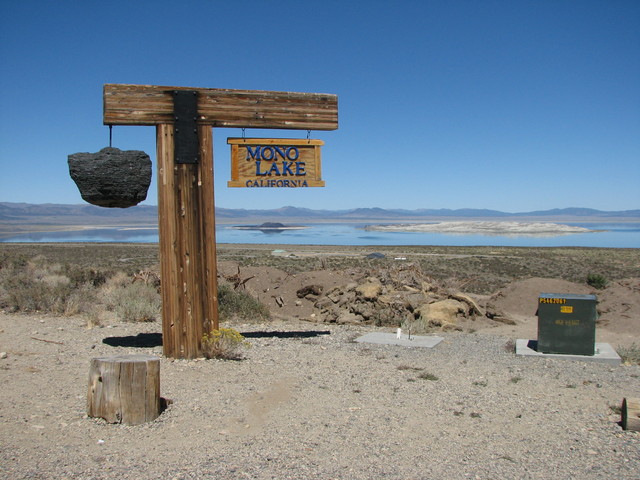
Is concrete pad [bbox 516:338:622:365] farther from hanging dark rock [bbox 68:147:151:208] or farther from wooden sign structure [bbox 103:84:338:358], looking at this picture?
hanging dark rock [bbox 68:147:151:208]

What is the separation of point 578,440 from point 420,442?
1415mm

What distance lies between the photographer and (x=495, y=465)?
179 inches

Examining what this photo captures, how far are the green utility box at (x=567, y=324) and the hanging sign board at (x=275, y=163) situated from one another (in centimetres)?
397

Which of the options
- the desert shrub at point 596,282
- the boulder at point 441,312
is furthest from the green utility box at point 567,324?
the desert shrub at point 596,282

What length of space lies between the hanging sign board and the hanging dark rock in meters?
1.19

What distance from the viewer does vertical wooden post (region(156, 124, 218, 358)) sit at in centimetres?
738

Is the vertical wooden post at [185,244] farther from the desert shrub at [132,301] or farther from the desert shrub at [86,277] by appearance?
the desert shrub at [86,277]

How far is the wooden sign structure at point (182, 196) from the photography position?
24.2 feet

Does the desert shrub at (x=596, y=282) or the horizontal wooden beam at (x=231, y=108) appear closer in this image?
the horizontal wooden beam at (x=231, y=108)

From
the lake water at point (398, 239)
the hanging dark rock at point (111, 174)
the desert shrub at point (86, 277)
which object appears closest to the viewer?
the hanging dark rock at point (111, 174)

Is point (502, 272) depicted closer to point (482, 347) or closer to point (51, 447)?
point (482, 347)

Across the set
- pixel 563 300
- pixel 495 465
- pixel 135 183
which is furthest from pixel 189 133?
pixel 563 300

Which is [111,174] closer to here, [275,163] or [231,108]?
[231,108]

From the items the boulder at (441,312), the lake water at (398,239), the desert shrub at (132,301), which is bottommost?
the lake water at (398,239)
